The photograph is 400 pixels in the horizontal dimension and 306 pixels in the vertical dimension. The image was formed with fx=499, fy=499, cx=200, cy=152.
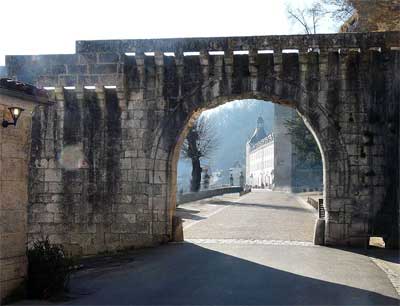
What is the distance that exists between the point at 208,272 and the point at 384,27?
45.7 feet

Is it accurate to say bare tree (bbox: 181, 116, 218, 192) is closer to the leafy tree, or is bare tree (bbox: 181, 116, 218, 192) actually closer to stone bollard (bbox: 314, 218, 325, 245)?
the leafy tree

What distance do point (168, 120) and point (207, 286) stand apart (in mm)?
5688

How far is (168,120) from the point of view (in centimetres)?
1237

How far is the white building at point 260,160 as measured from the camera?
73188mm

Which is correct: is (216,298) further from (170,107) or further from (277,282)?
(170,107)

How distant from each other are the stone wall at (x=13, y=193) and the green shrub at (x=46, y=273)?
20cm

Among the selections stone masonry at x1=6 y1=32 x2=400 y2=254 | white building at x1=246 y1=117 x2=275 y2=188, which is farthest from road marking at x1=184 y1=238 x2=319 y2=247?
white building at x1=246 y1=117 x2=275 y2=188

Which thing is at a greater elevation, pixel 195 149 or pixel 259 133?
pixel 259 133

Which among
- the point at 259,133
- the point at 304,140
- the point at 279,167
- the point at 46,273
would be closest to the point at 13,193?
the point at 46,273

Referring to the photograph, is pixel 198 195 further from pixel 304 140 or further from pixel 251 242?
pixel 251 242

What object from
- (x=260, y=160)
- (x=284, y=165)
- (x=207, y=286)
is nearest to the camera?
(x=207, y=286)

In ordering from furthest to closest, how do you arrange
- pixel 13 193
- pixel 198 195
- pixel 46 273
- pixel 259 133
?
1. pixel 259 133
2. pixel 198 195
3. pixel 46 273
4. pixel 13 193

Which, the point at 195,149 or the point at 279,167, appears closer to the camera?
the point at 195,149

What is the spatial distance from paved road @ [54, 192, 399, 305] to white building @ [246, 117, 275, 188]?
2188 inches
